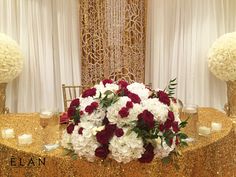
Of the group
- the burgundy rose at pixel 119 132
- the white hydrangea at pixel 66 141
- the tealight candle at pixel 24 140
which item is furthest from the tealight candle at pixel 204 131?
the tealight candle at pixel 24 140

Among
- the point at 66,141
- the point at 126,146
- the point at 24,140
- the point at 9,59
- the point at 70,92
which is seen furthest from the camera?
the point at 70,92

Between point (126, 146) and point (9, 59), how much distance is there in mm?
2100

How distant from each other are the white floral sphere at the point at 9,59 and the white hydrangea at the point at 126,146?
202 cm

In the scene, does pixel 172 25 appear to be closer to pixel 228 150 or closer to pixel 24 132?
pixel 228 150

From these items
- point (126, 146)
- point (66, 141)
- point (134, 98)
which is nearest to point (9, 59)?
point (66, 141)

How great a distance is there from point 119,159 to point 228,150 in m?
0.97

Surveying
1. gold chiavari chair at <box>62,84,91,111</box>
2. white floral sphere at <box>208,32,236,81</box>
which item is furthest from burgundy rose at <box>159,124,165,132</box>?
white floral sphere at <box>208,32,236,81</box>

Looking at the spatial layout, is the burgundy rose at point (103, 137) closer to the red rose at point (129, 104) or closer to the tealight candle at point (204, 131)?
the red rose at point (129, 104)

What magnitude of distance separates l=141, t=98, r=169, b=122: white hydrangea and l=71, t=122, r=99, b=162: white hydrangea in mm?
321

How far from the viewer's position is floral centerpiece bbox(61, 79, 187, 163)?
69.9 inches

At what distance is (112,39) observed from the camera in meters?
3.96

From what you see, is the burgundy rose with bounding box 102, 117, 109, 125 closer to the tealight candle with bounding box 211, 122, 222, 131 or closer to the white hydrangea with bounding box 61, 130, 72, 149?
the white hydrangea with bounding box 61, 130, 72, 149

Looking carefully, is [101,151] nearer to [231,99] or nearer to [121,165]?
[121,165]

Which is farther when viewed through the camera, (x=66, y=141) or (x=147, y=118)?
(x=66, y=141)
